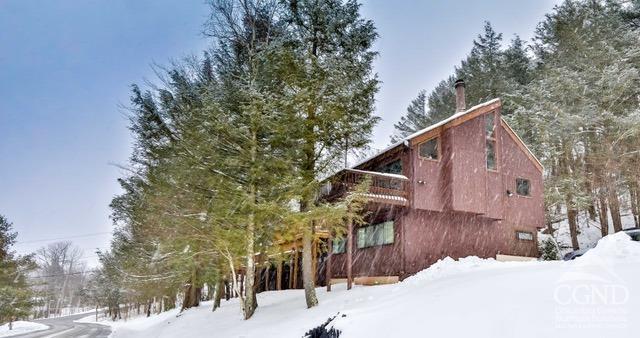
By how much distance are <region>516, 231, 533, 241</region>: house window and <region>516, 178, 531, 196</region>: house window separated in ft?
6.02

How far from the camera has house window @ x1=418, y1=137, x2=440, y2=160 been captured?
56.5 feet

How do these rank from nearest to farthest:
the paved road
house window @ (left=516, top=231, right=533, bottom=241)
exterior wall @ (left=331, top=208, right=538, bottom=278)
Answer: exterior wall @ (left=331, top=208, right=538, bottom=278) → house window @ (left=516, top=231, right=533, bottom=241) → the paved road

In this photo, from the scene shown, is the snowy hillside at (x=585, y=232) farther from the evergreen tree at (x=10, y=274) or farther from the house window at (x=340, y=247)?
the evergreen tree at (x=10, y=274)

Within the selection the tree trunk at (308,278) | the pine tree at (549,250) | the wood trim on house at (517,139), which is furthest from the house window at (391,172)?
the pine tree at (549,250)

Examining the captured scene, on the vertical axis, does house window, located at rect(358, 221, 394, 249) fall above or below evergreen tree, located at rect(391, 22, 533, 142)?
below

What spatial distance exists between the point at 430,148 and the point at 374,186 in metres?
3.90

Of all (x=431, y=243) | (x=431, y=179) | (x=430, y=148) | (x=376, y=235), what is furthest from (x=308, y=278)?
(x=430, y=148)

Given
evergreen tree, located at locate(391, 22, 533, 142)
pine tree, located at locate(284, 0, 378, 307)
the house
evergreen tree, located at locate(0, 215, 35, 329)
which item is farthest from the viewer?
evergreen tree, located at locate(0, 215, 35, 329)

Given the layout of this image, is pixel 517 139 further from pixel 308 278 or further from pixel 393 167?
pixel 308 278

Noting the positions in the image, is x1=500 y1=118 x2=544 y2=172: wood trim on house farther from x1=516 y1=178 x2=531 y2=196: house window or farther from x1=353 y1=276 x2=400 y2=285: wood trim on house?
x1=353 y1=276 x2=400 y2=285: wood trim on house

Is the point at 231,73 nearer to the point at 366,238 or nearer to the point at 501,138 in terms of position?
the point at 366,238

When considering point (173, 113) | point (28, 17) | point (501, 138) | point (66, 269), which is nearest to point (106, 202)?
point (173, 113)

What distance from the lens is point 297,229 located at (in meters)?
12.5

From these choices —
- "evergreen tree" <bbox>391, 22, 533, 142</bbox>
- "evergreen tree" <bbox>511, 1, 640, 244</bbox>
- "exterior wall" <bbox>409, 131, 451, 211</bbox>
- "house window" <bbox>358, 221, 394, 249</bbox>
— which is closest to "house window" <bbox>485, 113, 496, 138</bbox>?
"exterior wall" <bbox>409, 131, 451, 211</bbox>
